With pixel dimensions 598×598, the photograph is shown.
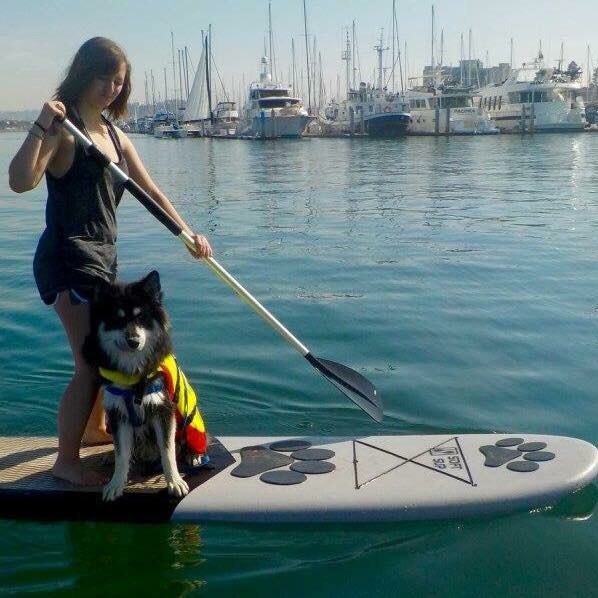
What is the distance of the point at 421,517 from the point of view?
425 cm

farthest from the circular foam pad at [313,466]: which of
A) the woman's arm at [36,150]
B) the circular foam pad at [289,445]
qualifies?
the woman's arm at [36,150]

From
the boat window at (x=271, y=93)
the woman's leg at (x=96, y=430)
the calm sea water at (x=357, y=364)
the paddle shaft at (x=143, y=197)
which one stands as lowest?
the calm sea water at (x=357, y=364)

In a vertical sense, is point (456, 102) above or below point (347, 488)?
above

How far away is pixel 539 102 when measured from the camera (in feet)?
260

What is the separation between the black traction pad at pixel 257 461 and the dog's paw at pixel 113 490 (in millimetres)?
640

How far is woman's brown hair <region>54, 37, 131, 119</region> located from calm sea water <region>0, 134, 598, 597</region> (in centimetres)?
225

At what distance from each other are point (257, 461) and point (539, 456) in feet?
5.27

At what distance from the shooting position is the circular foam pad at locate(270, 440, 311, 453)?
16.1 ft

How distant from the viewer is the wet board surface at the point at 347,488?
4266 millimetres

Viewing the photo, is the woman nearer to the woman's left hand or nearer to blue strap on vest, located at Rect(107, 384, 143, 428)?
blue strap on vest, located at Rect(107, 384, 143, 428)

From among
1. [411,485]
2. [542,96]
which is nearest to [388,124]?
[542,96]

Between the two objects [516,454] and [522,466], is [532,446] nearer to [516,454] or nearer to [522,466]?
[516,454]

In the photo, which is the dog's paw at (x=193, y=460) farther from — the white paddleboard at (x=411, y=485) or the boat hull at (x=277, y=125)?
the boat hull at (x=277, y=125)

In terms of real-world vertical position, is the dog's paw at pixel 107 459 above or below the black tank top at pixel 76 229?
below
